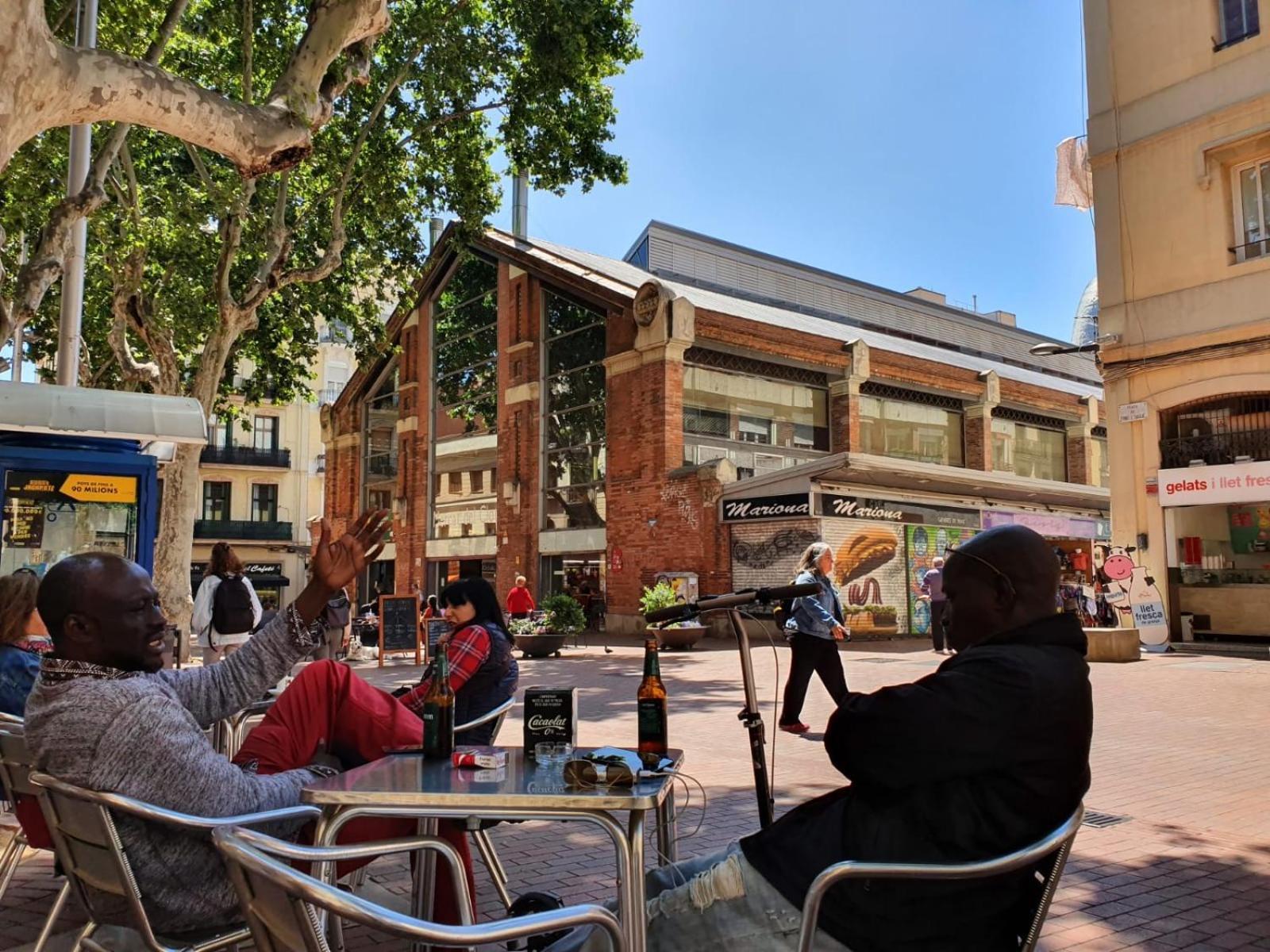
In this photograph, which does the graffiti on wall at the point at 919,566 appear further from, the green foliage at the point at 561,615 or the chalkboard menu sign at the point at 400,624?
the chalkboard menu sign at the point at 400,624

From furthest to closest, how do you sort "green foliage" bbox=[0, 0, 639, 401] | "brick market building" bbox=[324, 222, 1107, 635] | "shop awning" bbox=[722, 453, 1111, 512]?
"brick market building" bbox=[324, 222, 1107, 635]
"shop awning" bbox=[722, 453, 1111, 512]
"green foliage" bbox=[0, 0, 639, 401]

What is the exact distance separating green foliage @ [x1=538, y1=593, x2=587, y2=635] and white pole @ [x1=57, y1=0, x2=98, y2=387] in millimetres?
8875

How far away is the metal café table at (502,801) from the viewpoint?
240cm

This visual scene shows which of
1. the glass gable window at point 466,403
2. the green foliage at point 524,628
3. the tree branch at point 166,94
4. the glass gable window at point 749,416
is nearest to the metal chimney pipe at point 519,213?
the glass gable window at point 466,403

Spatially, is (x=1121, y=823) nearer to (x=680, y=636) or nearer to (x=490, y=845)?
(x=490, y=845)

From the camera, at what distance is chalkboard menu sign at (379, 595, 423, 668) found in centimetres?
1650

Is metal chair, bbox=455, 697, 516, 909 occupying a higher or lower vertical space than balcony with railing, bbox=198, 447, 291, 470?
lower

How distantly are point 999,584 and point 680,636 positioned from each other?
1660cm

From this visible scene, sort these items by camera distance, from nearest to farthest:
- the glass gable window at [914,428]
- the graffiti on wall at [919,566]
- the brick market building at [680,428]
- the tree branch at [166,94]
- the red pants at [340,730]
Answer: the red pants at [340,730] < the tree branch at [166,94] < the brick market building at [680,428] < the graffiti on wall at [919,566] < the glass gable window at [914,428]

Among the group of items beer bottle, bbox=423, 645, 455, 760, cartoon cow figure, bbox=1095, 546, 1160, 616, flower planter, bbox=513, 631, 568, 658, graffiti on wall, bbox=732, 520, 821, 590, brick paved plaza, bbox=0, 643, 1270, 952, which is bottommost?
brick paved plaza, bbox=0, 643, 1270, 952

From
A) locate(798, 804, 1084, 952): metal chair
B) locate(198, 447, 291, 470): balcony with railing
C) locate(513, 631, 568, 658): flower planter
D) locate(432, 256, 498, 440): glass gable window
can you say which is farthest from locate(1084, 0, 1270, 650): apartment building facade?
locate(198, 447, 291, 470): balcony with railing

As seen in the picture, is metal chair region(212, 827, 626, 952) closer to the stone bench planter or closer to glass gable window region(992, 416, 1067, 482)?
the stone bench planter

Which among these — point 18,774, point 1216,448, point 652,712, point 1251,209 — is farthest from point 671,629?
point 18,774

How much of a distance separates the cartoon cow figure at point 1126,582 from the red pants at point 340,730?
16.3 m
